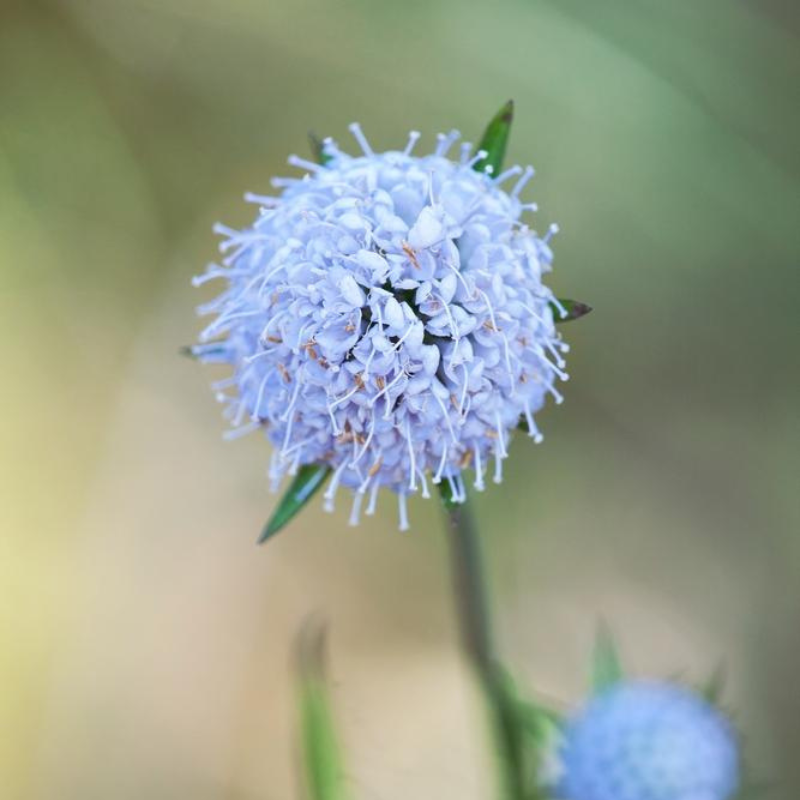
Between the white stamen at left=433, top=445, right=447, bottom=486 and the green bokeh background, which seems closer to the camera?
the white stamen at left=433, top=445, right=447, bottom=486

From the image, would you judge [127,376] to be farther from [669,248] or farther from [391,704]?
[669,248]

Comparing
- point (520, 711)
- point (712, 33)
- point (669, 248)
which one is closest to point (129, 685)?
point (520, 711)

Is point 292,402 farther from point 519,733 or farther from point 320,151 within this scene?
point 519,733

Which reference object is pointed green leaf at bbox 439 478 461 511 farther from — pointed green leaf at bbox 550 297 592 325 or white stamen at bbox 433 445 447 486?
pointed green leaf at bbox 550 297 592 325

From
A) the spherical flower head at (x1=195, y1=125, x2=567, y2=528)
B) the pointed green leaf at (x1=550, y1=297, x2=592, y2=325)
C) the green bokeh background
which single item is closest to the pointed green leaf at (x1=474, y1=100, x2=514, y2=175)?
the spherical flower head at (x1=195, y1=125, x2=567, y2=528)

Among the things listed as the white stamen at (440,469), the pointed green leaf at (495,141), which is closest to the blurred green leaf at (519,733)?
the white stamen at (440,469)

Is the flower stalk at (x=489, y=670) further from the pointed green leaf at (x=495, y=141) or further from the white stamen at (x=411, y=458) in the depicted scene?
the pointed green leaf at (x=495, y=141)
